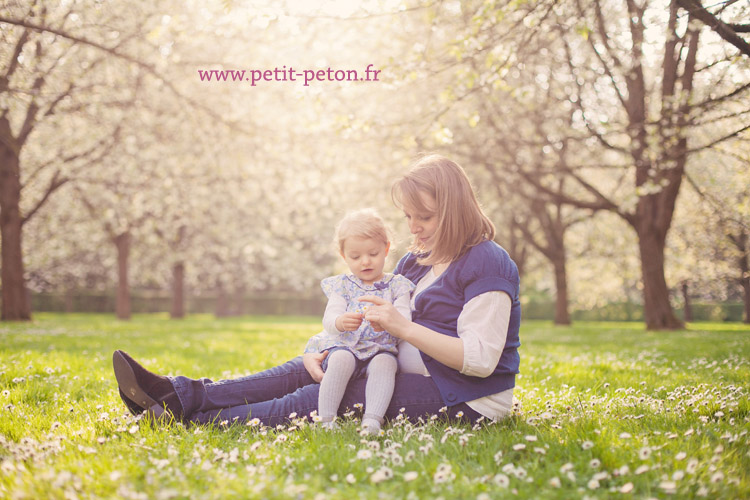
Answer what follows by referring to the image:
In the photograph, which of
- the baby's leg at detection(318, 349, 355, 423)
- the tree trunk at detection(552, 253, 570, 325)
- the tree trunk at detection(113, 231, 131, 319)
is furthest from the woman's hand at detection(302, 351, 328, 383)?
the tree trunk at detection(113, 231, 131, 319)

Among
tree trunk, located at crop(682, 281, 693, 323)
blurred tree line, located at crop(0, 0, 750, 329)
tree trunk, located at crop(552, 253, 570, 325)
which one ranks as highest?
blurred tree line, located at crop(0, 0, 750, 329)

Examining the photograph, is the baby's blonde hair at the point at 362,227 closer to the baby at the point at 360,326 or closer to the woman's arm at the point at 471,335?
the baby at the point at 360,326

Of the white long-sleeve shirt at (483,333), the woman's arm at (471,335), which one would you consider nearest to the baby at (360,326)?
the woman's arm at (471,335)

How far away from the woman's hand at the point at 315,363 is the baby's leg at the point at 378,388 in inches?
16.2

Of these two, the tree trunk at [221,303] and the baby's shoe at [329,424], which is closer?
the baby's shoe at [329,424]

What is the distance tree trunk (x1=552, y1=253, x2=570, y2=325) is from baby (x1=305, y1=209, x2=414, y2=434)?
762 inches

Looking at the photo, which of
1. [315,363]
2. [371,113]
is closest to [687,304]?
[371,113]

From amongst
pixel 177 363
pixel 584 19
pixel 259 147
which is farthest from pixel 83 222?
pixel 584 19

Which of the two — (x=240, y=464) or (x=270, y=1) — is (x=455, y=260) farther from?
(x=270, y=1)

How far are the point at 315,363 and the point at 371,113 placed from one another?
25.4 feet

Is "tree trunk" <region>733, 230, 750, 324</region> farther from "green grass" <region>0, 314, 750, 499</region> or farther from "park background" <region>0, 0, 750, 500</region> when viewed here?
"green grass" <region>0, 314, 750, 499</region>

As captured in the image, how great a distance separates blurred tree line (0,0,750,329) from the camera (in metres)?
7.77

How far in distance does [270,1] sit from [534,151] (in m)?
11.1

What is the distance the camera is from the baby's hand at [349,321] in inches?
146
